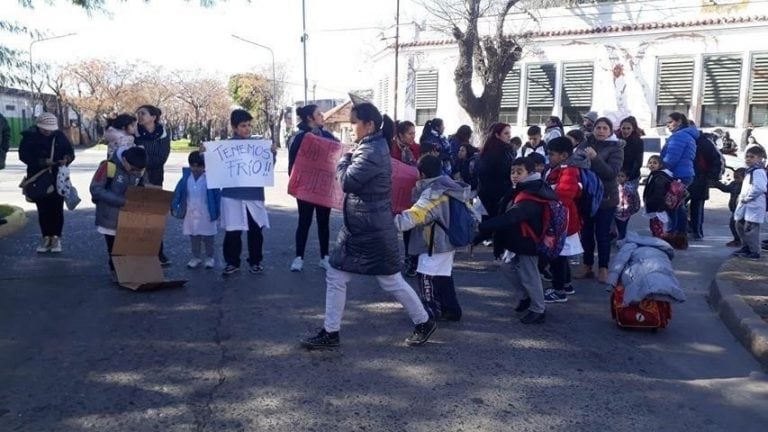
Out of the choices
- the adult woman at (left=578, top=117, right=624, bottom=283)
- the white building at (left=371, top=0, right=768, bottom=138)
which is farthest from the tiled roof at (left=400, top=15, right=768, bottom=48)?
the adult woman at (left=578, top=117, right=624, bottom=283)

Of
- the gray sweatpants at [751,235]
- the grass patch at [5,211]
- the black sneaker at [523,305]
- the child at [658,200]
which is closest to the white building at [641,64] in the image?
the child at [658,200]

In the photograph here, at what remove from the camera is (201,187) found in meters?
7.26

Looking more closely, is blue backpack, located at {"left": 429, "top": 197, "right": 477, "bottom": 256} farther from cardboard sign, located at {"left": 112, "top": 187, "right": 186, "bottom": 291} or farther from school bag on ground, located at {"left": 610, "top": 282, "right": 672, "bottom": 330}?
cardboard sign, located at {"left": 112, "top": 187, "right": 186, "bottom": 291}

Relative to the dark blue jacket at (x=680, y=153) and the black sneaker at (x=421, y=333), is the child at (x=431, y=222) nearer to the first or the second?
the black sneaker at (x=421, y=333)

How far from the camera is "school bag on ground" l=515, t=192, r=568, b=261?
5.42 meters

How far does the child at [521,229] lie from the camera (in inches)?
211

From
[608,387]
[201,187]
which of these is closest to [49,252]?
[201,187]

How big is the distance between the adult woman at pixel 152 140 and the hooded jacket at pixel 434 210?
127 inches

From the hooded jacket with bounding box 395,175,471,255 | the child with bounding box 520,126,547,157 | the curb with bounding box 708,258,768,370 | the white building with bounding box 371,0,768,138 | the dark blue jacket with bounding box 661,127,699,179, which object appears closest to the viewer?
the curb with bounding box 708,258,768,370

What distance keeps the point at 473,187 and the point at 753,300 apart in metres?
3.68

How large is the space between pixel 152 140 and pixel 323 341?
3600 mm

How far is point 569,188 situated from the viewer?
6121mm

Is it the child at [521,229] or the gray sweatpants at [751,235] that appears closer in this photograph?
the child at [521,229]

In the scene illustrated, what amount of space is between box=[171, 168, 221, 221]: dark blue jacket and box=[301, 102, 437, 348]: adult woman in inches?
108
